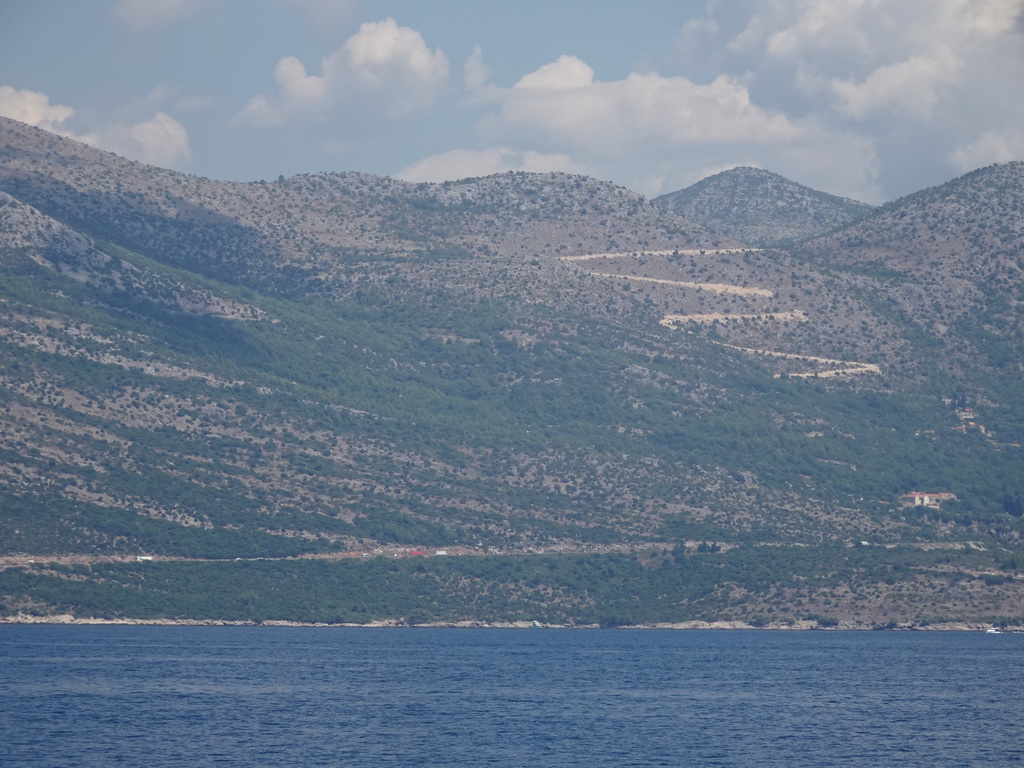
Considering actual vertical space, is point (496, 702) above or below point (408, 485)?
below

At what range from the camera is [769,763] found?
75.8 meters

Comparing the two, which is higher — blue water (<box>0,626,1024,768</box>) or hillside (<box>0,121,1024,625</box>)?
hillside (<box>0,121,1024,625</box>)

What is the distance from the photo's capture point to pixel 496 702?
322ft

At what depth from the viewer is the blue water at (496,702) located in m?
→ 77.4

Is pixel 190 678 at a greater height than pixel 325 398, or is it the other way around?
pixel 325 398

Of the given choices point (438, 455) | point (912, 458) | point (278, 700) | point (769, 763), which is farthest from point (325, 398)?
point (769, 763)

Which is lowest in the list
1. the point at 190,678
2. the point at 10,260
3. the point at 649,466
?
the point at 190,678

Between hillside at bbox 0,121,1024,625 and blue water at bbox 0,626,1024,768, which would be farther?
hillside at bbox 0,121,1024,625

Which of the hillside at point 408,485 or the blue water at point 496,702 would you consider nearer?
the blue water at point 496,702

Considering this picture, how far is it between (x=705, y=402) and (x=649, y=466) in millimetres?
23966

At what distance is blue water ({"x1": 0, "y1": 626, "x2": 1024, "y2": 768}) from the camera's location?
3046 inches

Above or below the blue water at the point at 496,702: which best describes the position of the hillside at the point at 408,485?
above

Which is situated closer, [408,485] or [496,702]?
[496,702]

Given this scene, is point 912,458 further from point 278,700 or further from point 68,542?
point 278,700
